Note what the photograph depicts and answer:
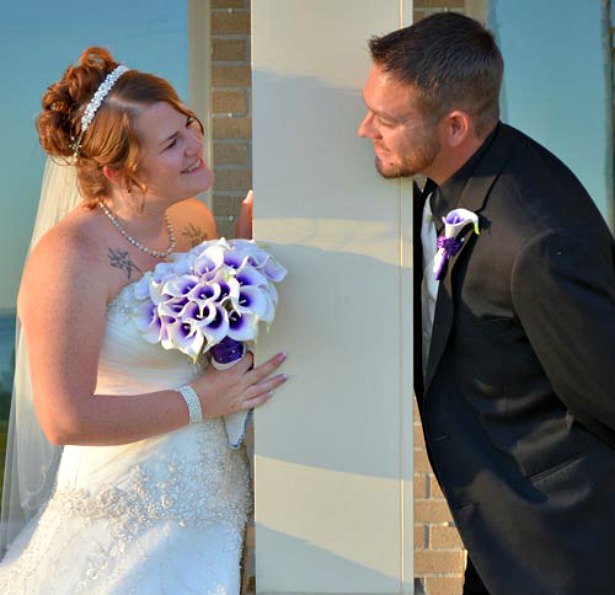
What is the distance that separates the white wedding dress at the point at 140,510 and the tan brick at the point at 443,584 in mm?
1760

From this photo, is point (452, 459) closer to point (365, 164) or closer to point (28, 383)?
Result: point (365, 164)

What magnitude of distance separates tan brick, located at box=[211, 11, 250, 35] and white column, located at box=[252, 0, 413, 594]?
5.90 ft

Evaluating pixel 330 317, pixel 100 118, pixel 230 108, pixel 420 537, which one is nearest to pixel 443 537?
pixel 420 537

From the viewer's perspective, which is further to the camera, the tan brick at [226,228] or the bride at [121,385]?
the tan brick at [226,228]

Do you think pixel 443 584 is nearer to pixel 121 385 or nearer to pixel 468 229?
pixel 121 385

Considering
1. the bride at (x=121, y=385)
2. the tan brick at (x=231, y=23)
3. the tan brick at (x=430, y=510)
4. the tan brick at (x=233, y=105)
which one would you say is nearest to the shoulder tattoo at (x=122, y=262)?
the bride at (x=121, y=385)

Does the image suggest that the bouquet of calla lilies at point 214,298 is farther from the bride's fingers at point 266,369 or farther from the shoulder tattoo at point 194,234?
the shoulder tattoo at point 194,234

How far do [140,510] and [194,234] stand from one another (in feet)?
2.49

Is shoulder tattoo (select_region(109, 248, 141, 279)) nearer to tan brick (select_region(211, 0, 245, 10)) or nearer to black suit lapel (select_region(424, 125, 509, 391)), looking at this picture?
black suit lapel (select_region(424, 125, 509, 391))

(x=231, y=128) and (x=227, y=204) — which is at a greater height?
(x=231, y=128)

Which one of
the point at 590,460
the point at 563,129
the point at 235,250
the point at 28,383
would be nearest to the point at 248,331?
the point at 235,250

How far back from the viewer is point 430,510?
4.26 meters

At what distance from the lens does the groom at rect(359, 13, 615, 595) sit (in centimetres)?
238

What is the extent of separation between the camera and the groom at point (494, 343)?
93.7 inches
